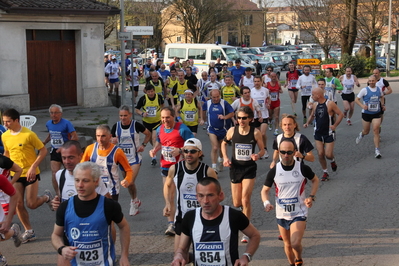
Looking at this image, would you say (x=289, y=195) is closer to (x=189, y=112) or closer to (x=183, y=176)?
(x=183, y=176)

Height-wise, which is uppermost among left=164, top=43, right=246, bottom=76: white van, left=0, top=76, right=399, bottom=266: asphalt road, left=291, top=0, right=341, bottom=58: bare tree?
left=291, top=0, right=341, bottom=58: bare tree

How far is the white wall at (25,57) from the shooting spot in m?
19.1

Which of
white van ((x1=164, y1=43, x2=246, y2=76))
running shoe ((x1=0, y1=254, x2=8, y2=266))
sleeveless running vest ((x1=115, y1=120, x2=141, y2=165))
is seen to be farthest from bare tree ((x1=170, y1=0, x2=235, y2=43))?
running shoe ((x1=0, y1=254, x2=8, y2=266))

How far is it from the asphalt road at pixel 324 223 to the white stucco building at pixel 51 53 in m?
8.12

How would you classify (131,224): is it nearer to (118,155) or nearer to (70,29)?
(118,155)

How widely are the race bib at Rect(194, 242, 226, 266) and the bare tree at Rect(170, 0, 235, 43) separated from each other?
Answer: 50.6 m

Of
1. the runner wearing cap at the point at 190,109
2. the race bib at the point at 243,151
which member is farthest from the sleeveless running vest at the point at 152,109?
the race bib at the point at 243,151

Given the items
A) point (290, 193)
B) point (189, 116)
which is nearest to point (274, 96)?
point (189, 116)

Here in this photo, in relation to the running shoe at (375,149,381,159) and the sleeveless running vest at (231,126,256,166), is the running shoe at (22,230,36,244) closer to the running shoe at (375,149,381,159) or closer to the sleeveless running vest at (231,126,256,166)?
the sleeveless running vest at (231,126,256,166)

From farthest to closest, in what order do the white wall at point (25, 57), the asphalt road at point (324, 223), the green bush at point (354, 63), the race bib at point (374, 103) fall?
the green bush at point (354, 63)
the white wall at point (25, 57)
the race bib at point (374, 103)
the asphalt road at point (324, 223)

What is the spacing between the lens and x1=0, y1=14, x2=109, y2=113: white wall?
752 inches

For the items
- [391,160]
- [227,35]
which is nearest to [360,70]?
[391,160]

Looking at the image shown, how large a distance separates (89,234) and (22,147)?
3.52 meters

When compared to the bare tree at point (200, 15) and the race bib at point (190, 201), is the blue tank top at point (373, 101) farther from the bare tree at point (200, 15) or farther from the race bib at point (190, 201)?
the bare tree at point (200, 15)
